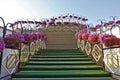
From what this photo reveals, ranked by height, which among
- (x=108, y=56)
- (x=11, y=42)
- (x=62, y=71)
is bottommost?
(x=62, y=71)

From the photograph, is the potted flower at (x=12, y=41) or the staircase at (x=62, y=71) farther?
the staircase at (x=62, y=71)

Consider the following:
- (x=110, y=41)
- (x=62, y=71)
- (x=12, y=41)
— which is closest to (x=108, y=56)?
(x=110, y=41)

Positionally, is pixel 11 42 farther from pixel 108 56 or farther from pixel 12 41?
pixel 108 56

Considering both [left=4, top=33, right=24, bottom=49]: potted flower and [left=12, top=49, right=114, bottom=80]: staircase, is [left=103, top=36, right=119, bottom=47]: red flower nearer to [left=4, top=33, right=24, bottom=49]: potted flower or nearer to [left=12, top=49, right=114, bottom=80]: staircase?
[left=12, top=49, right=114, bottom=80]: staircase

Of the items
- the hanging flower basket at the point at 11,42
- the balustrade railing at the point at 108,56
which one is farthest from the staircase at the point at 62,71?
the hanging flower basket at the point at 11,42

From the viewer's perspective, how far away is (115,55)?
467 centimetres

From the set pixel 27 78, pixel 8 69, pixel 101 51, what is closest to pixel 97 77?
pixel 101 51

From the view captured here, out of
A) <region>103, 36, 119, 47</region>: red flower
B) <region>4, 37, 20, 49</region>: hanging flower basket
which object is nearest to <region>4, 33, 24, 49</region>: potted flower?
<region>4, 37, 20, 49</region>: hanging flower basket

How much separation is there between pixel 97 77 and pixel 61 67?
1092mm

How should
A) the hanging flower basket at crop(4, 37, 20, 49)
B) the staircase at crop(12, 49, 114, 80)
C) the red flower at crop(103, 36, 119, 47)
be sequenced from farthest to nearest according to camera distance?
1. the red flower at crop(103, 36, 119, 47)
2. the staircase at crop(12, 49, 114, 80)
3. the hanging flower basket at crop(4, 37, 20, 49)

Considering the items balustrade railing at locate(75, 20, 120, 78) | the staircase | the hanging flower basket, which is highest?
the hanging flower basket

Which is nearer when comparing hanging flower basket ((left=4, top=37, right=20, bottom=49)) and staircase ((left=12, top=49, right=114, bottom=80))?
hanging flower basket ((left=4, top=37, right=20, bottom=49))

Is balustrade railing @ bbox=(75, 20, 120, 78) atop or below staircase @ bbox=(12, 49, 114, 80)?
atop

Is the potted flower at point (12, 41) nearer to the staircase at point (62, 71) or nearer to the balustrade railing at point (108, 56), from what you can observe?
the staircase at point (62, 71)
